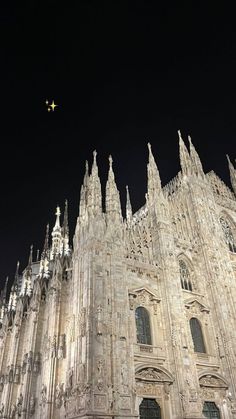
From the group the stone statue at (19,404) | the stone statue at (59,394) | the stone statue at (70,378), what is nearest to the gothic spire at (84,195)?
the stone statue at (70,378)

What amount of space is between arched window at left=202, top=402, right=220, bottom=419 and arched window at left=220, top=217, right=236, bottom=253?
16.9 metres

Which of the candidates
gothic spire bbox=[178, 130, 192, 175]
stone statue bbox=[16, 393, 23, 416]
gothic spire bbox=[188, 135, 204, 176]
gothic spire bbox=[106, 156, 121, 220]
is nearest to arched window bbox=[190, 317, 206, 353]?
gothic spire bbox=[106, 156, 121, 220]

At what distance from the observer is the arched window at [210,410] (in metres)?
24.0

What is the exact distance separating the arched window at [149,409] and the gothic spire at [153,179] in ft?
56.1

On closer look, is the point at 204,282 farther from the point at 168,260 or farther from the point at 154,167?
the point at 154,167

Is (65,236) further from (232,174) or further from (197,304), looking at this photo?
(232,174)

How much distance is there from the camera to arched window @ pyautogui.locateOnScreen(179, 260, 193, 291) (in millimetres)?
29719

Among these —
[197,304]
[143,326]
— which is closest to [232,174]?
[197,304]

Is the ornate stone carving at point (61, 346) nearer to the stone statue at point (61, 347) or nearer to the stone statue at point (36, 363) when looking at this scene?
the stone statue at point (61, 347)

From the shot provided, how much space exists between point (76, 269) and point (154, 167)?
1471 cm

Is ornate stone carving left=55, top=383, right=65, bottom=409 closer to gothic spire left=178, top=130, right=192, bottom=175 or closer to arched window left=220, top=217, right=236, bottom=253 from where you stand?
arched window left=220, top=217, right=236, bottom=253

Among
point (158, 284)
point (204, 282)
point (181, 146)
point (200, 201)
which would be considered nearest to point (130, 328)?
point (158, 284)

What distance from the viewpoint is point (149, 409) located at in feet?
70.9

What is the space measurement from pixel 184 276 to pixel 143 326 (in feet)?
24.0
